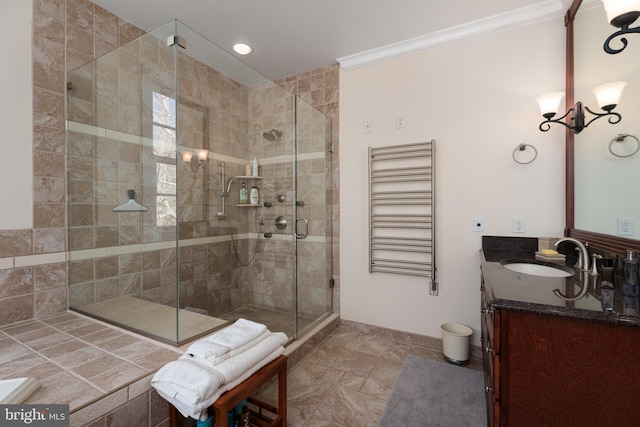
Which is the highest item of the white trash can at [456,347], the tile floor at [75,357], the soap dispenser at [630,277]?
the soap dispenser at [630,277]

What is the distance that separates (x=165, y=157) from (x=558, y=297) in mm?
2206

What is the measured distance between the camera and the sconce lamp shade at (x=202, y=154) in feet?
7.04

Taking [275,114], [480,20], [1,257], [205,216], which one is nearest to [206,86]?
[275,114]

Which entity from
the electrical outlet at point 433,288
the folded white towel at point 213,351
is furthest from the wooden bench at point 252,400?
the electrical outlet at point 433,288

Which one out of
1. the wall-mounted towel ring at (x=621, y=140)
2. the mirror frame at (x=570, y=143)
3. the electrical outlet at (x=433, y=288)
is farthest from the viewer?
the electrical outlet at (x=433, y=288)

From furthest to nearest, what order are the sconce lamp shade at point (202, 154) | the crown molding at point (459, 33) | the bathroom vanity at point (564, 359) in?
the sconce lamp shade at point (202, 154) → the crown molding at point (459, 33) → the bathroom vanity at point (564, 359)

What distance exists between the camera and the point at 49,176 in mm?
1905

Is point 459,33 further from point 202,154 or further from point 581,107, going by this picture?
point 202,154

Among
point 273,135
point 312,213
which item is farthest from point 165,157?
point 312,213

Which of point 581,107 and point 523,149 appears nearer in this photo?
point 581,107

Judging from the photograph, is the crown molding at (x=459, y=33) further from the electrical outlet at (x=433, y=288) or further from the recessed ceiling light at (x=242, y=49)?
the electrical outlet at (x=433, y=288)

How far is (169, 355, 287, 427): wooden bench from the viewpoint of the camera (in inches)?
44.6

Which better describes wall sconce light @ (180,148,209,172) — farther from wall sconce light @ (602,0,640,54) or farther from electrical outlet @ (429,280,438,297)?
wall sconce light @ (602,0,640,54)

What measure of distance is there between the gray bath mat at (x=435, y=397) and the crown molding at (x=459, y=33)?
2.61m
